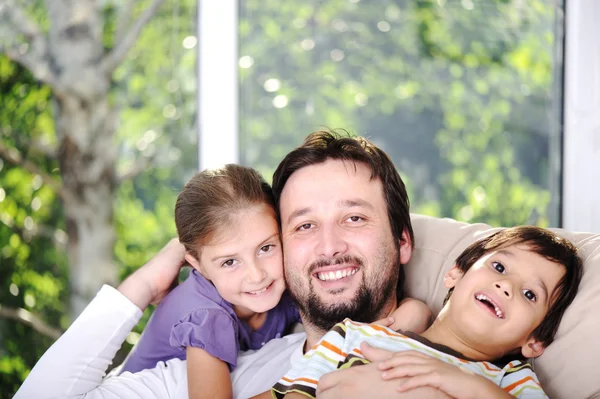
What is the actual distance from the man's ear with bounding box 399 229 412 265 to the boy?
296 millimetres

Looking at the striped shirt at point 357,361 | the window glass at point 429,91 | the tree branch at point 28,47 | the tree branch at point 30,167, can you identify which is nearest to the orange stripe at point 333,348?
the striped shirt at point 357,361

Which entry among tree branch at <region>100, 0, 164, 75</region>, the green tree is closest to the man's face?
the green tree

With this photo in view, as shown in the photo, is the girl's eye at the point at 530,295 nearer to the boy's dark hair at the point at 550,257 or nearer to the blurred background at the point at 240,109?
the boy's dark hair at the point at 550,257

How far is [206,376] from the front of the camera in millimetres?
1706

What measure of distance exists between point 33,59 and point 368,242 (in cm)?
218

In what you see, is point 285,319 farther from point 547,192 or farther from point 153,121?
point 547,192

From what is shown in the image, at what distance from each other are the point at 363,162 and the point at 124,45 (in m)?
1.86

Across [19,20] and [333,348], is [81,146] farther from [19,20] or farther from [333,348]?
[333,348]

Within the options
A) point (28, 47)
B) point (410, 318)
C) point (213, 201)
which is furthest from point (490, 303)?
point (28, 47)

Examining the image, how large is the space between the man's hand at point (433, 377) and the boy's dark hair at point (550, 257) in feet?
0.87

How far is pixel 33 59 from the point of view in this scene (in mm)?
3217

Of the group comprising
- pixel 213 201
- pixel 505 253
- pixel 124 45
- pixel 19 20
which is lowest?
pixel 505 253

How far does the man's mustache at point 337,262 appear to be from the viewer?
1.74m

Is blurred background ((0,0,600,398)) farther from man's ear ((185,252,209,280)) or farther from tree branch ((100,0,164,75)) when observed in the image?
man's ear ((185,252,209,280))
